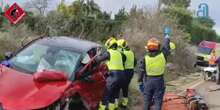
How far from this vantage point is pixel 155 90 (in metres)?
14.4

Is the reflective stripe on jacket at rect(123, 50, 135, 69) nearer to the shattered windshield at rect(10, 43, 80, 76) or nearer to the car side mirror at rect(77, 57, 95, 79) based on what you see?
the car side mirror at rect(77, 57, 95, 79)

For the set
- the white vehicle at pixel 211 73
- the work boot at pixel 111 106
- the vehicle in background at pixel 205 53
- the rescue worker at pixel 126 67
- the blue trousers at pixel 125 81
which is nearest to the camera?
the work boot at pixel 111 106

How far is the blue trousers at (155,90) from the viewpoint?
Answer: 14.4 meters

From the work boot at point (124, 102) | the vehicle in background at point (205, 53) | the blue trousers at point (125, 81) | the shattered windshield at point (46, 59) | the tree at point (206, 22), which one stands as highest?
the shattered windshield at point (46, 59)

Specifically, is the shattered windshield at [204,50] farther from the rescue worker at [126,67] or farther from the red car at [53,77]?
the red car at [53,77]

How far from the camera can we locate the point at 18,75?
12.2 m

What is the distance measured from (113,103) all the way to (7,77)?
4.37 m

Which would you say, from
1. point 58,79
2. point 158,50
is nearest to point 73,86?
point 58,79

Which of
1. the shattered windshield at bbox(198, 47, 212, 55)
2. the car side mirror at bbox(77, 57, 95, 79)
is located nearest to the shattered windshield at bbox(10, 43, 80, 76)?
the car side mirror at bbox(77, 57, 95, 79)

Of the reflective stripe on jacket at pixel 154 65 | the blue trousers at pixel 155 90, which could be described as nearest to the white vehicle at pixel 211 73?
the blue trousers at pixel 155 90

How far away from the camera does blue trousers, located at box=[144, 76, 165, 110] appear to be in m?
14.4

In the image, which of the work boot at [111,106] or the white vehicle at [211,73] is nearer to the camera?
the work boot at [111,106]

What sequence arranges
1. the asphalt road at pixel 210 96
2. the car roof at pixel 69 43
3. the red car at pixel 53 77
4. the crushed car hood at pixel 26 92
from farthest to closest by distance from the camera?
the asphalt road at pixel 210 96 → the car roof at pixel 69 43 → the red car at pixel 53 77 → the crushed car hood at pixel 26 92

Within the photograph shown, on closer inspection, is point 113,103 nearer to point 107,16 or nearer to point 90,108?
point 90,108
